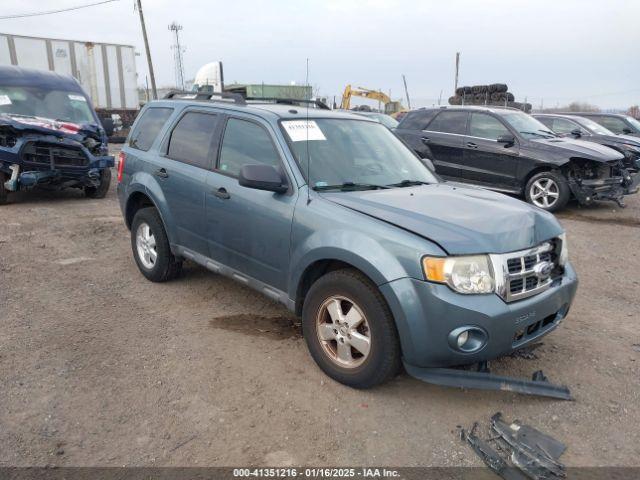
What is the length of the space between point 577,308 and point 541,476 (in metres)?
2.62

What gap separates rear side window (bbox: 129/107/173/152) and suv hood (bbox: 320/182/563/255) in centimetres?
240

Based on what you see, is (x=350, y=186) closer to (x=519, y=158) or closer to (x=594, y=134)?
(x=519, y=158)

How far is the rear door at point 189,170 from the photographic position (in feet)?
13.8

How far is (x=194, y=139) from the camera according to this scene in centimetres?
444

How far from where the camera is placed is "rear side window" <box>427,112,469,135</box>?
9320mm

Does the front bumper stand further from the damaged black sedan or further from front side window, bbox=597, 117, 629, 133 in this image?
front side window, bbox=597, 117, 629, 133

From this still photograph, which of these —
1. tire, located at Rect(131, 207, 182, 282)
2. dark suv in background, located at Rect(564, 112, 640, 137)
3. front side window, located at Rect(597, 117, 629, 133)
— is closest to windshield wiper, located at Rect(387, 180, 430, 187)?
tire, located at Rect(131, 207, 182, 282)

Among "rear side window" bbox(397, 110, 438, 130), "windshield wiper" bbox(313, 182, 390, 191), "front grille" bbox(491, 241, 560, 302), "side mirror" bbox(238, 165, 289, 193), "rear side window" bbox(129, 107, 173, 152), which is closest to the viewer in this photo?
"front grille" bbox(491, 241, 560, 302)

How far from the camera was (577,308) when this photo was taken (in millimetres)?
4664

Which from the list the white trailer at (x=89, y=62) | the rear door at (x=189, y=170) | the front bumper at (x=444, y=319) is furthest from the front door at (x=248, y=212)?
the white trailer at (x=89, y=62)

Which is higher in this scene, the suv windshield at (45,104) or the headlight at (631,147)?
the suv windshield at (45,104)

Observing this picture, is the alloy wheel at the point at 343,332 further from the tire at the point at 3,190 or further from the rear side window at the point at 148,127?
the tire at the point at 3,190

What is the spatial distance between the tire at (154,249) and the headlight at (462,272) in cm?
294

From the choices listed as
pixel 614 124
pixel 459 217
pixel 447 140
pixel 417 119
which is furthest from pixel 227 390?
pixel 614 124
